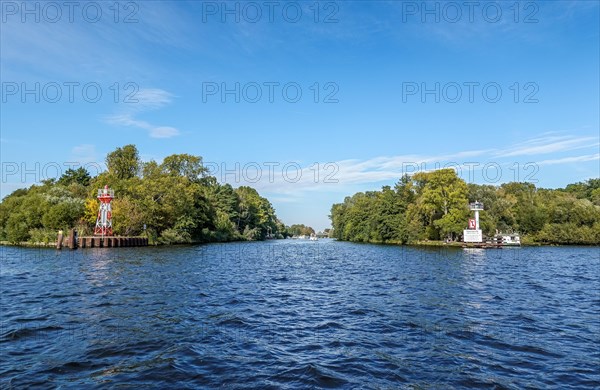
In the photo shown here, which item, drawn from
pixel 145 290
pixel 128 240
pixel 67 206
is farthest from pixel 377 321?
pixel 67 206

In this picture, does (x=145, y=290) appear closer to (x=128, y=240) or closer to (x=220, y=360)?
(x=220, y=360)

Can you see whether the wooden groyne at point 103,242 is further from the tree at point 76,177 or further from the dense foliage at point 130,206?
the tree at point 76,177

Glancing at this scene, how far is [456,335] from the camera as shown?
1412 cm

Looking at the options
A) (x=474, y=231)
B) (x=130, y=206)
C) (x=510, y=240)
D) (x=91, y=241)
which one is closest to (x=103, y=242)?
(x=91, y=241)

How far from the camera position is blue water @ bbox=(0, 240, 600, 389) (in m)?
9.97

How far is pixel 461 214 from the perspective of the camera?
90.1 meters

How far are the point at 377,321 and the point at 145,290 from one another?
44.5 ft

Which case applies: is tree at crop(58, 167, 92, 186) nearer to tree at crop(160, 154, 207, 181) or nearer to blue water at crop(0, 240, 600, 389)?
tree at crop(160, 154, 207, 181)

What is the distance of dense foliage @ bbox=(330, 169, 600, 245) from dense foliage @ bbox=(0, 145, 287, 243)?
4846 cm

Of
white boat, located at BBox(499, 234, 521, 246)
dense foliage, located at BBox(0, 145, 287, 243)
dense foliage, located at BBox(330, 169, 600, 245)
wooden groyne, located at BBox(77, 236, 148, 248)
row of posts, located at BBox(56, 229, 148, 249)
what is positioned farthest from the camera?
dense foliage, located at BBox(330, 169, 600, 245)

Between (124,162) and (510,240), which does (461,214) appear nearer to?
(510,240)

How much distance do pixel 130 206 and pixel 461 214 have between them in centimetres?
7089

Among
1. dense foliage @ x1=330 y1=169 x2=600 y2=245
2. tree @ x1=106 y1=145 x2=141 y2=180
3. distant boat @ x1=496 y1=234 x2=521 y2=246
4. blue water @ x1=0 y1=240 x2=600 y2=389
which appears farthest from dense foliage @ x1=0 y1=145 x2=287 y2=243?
distant boat @ x1=496 y1=234 x2=521 y2=246

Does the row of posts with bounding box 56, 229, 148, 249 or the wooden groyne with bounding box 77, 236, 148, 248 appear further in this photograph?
the wooden groyne with bounding box 77, 236, 148, 248
